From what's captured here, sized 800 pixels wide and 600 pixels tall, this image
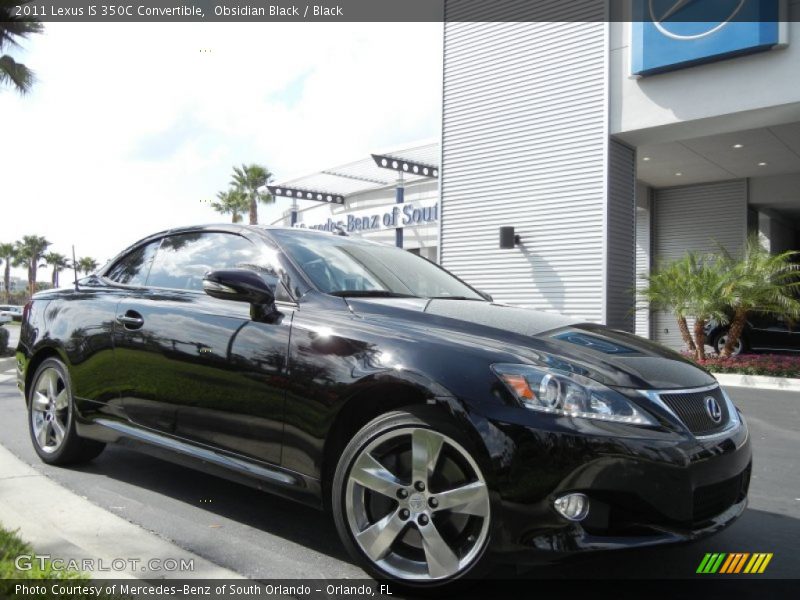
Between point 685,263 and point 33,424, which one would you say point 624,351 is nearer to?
point 33,424

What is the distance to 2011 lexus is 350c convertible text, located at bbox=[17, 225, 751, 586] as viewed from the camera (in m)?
2.28

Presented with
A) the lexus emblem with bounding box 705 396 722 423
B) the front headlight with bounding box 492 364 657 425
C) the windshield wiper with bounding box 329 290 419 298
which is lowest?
the lexus emblem with bounding box 705 396 722 423

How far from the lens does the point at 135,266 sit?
4.28 m

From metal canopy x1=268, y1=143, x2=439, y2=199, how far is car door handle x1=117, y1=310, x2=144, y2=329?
54.1ft

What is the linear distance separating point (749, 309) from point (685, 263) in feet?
4.53

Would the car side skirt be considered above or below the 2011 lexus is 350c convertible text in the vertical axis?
below

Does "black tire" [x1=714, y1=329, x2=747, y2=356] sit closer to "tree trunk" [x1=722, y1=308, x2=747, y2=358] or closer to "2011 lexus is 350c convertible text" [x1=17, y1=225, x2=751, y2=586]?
"tree trunk" [x1=722, y1=308, x2=747, y2=358]

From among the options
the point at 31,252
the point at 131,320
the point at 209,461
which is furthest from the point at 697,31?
the point at 31,252

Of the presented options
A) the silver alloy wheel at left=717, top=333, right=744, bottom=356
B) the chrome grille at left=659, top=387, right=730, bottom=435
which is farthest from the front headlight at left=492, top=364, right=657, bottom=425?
the silver alloy wheel at left=717, top=333, right=744, bottom=356

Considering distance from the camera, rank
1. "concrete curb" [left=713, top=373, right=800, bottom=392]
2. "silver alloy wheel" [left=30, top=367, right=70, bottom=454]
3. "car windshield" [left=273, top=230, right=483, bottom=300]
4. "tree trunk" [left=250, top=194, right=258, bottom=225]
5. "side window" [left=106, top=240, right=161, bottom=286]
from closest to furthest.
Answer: "car windshield" [left=273, top=230, right=483, bottom=300] → "side window" [left=106, top=240, right=161, bottom=286] → "silver alloy wheel" [left=30, top=367, right=70, bottom=454] → "concrete curb" [left=713, top=373, right=800, bottom=392] → "tree trunk" [left=250, top=194, right=258, bottom=225]

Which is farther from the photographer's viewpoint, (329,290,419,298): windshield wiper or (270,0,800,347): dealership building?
(270,0,800,347): dealership building

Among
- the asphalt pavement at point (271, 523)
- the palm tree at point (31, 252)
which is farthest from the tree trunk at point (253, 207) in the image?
the palm tree at point (31, 252)

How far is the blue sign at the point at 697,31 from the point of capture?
442 inches

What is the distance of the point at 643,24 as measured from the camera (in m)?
12.6
